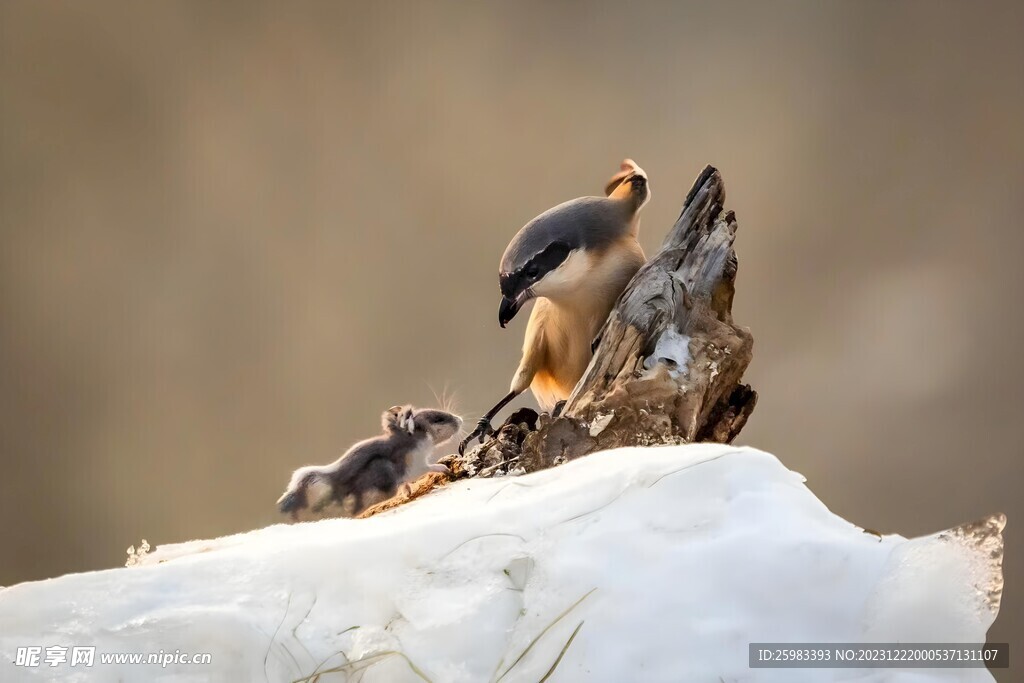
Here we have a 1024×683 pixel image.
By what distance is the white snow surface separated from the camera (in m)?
1.07

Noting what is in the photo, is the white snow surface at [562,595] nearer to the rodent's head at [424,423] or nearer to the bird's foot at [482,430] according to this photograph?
the bird's foot at [482,430]

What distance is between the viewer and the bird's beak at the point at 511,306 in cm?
211

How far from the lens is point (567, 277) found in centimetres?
211

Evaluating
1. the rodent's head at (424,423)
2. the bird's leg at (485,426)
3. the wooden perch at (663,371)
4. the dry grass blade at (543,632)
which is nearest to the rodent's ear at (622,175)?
the wooden perch at (663,371)

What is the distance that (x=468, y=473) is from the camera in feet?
6.30

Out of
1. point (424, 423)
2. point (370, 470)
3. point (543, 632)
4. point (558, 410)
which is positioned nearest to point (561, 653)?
point (543, 632)

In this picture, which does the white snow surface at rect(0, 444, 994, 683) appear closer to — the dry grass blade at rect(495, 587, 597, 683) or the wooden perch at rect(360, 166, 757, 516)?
the dry grass blade at rect(495, 587, 597, 683)

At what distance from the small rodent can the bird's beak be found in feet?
1.63

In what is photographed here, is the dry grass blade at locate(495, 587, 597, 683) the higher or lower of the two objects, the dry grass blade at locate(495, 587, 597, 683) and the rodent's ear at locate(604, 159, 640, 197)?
the lower

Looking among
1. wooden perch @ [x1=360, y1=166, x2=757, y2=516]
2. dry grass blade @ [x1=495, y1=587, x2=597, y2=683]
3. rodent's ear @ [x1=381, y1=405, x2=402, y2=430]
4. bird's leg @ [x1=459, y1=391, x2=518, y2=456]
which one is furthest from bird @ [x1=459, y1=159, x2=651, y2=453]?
dry grass blade @ [x1=495, y1=587, x2=597, y2=683]

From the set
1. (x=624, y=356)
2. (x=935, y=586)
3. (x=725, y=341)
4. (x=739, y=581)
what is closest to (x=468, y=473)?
(x=624, y=356)

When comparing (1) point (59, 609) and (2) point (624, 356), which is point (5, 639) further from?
(2) point (624, 356)

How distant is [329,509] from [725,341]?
1038mm

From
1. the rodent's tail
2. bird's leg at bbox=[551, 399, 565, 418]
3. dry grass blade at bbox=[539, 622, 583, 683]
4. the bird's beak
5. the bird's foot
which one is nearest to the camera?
dry grass blade at bbox=[539, 622, 583, 683]
